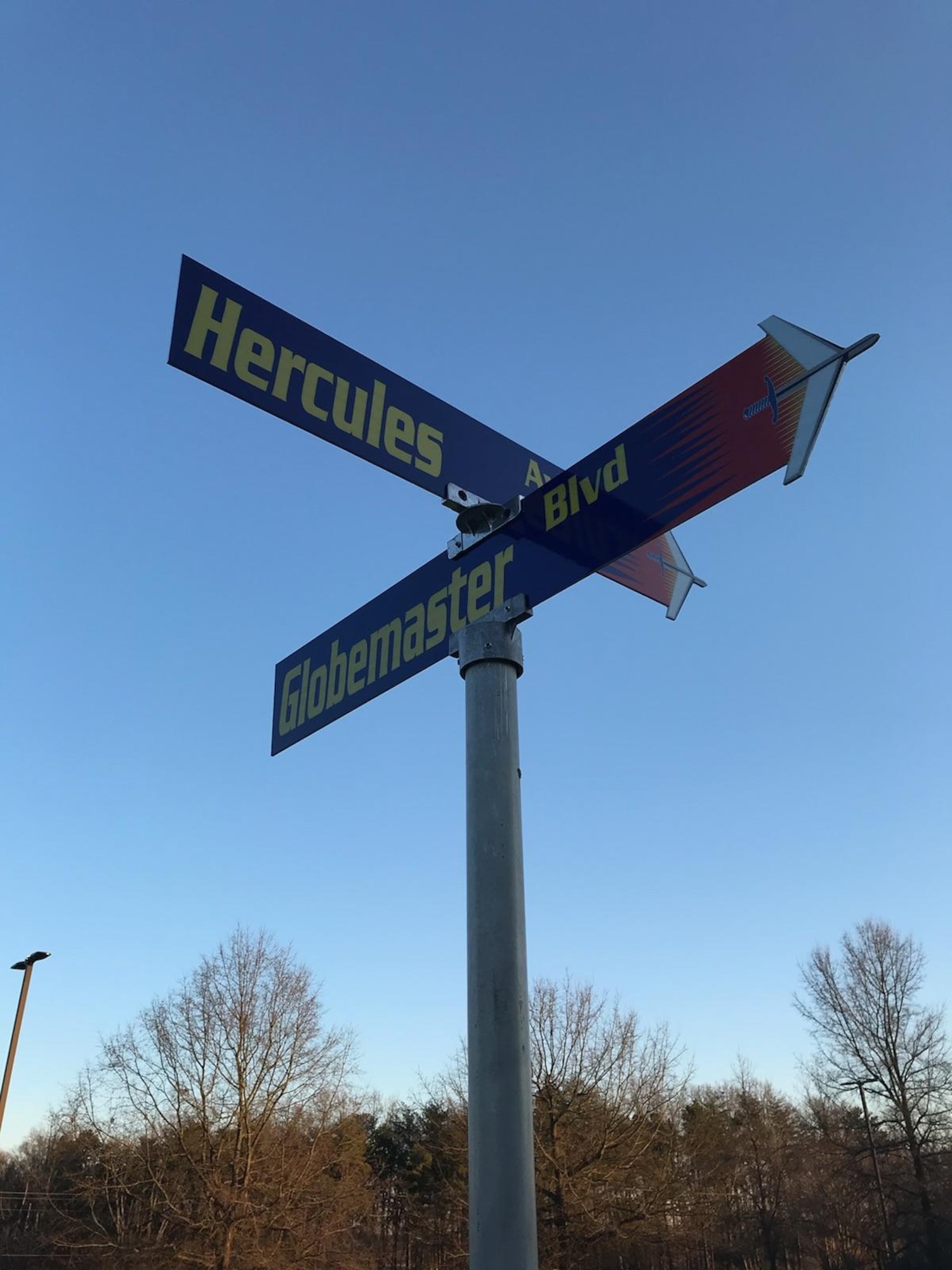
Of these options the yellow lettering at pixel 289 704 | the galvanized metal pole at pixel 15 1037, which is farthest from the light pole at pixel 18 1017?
the yellow lettering at pixel 289 704

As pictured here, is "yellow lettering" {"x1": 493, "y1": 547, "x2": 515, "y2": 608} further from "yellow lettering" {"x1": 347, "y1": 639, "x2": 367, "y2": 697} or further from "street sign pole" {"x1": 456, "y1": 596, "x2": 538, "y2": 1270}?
"yellow lettering" {"x1": 347, "y1": 639, "x2": 367, "y2": 697}

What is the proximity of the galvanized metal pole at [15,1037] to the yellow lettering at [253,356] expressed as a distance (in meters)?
22.0

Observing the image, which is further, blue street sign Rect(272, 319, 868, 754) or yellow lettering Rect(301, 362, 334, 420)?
yellow lettering Rect(301, 362, 334, 420)

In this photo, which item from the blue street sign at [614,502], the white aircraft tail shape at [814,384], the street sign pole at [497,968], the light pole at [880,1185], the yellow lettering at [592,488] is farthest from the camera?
the light pole at [880,1185]

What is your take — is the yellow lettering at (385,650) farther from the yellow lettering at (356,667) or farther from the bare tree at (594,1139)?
the bare tree at (594,1139)

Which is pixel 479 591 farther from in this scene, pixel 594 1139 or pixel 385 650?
pixel 594 1139

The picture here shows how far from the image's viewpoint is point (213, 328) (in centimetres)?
321

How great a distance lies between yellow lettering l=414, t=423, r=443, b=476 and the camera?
3.49 m

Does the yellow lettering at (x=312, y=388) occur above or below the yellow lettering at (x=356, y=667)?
above

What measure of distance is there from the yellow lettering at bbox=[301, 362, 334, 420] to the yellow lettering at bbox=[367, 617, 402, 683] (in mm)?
754

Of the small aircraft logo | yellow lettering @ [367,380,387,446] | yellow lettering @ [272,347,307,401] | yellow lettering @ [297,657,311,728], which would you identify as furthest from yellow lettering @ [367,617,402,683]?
the small aircraft logo

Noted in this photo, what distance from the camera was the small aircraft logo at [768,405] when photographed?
2732 millimetres

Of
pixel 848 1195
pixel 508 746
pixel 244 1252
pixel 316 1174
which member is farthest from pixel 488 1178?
pixel 848 1195

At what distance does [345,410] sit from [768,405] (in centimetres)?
142
